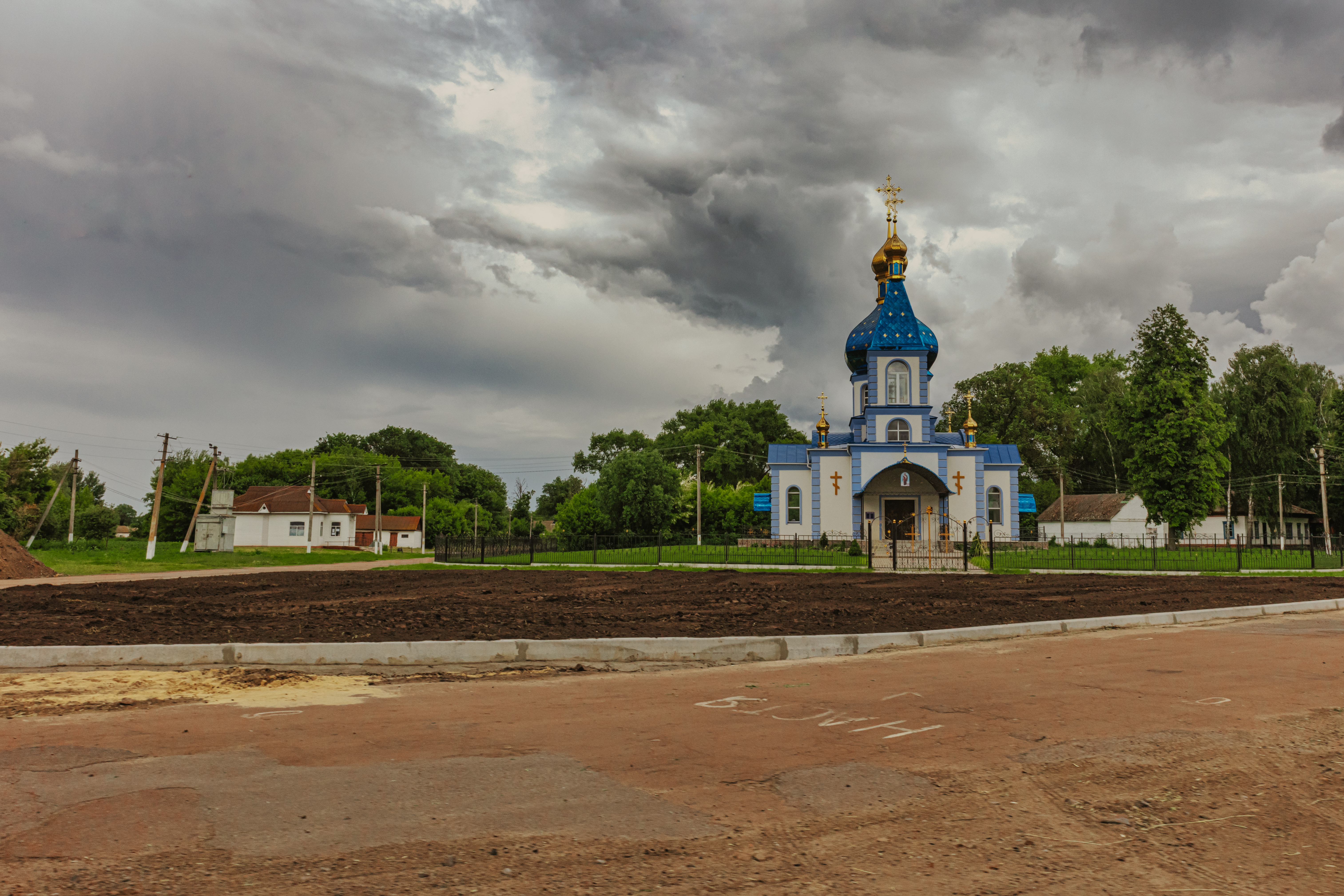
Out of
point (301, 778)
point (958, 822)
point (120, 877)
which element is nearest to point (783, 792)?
point (958, 822)

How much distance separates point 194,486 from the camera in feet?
247

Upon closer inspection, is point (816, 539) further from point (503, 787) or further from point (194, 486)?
point (194, 486)

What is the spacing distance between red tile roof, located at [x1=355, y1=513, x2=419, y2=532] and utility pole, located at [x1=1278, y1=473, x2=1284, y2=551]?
6510cm

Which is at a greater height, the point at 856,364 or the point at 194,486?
the point at 856,364

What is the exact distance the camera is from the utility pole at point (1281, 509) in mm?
51812

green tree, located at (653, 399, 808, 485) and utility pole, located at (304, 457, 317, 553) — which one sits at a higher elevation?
green tree, located at (653, 399, 808, 485)

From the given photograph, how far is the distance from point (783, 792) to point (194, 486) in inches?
3296

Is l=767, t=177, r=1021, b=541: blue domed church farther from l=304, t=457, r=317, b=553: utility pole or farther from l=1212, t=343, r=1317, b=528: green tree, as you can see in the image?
l=304, t=457, r=317, b=553: utility pole

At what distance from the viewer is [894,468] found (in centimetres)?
3975

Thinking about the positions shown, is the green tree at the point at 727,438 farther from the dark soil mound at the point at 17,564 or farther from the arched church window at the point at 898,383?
the dark soil mound at the point at 17,564

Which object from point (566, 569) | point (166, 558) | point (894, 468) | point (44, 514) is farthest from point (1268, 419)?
point (44, 514)

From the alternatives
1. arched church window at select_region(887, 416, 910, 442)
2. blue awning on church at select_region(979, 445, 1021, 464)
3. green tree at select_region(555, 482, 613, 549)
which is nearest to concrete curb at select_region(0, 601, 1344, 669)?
arched church window at select_region(887, 416, 910, 442)

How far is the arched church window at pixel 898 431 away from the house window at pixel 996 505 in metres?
5.80

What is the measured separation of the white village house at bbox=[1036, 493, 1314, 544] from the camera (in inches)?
2370
